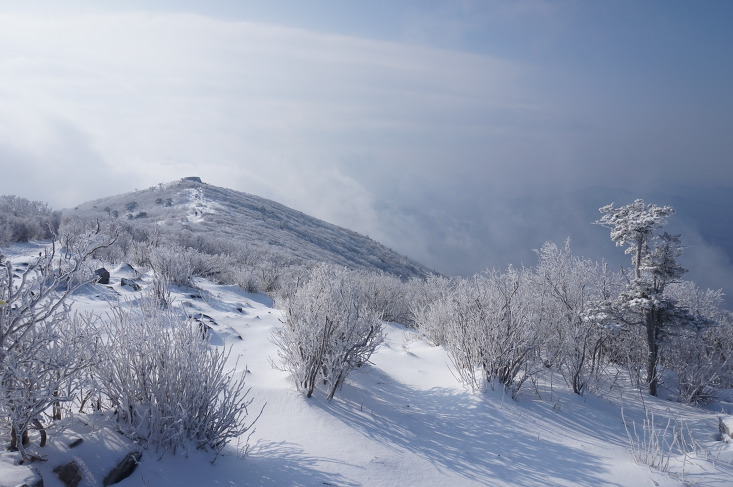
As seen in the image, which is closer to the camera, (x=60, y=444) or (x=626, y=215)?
(x=60, y=444)

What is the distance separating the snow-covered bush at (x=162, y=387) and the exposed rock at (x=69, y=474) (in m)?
0.45

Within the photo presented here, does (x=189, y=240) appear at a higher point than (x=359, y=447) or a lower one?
higher

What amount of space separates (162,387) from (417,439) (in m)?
2.63

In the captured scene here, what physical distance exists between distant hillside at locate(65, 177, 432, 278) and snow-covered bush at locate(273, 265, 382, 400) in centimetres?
2378

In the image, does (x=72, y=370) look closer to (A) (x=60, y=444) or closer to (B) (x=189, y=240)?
(A) (x=60, y=444)

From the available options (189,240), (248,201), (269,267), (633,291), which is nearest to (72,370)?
(633,291)

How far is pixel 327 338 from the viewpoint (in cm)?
538

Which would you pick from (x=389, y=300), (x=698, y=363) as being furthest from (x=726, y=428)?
(x=389, y=300)

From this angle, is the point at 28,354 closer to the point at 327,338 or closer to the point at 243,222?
the point at 327,338

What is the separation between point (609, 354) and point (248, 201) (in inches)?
1633

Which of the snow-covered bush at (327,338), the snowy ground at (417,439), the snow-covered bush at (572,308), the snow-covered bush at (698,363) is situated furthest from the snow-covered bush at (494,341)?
the snow-covered bush at (698,363)

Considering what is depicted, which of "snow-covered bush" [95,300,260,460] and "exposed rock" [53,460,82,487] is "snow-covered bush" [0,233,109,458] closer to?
"exposed rock" [53,460,82,487]

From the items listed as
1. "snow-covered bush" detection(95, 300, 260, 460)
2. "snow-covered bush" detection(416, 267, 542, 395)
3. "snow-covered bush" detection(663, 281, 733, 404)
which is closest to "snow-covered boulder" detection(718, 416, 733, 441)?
"snow-covered bush" detection(663, 281, 733, 404)

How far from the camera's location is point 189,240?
2116 cm
